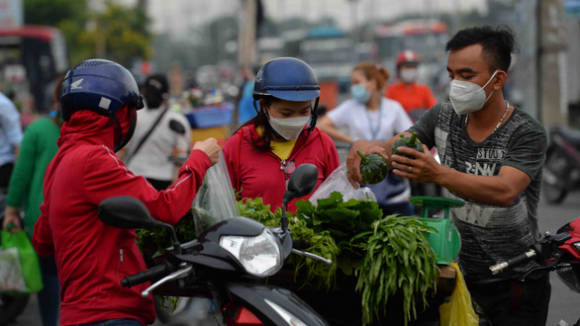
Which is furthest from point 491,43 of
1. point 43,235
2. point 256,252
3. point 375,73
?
point 375,73

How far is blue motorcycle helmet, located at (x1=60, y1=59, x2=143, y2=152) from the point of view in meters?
2.77

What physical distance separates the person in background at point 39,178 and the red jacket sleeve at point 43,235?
2056mm

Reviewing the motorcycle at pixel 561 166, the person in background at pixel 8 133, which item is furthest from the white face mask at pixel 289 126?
the motorcycle at pixel 561 166

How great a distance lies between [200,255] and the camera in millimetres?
2447

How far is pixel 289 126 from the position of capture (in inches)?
144

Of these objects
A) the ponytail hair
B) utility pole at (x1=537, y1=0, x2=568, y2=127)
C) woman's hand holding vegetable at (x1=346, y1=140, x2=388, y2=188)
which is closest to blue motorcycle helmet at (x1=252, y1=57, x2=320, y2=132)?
woman's hand holding vegetable at (x1=346, y1=140, x2=388, y2=188)

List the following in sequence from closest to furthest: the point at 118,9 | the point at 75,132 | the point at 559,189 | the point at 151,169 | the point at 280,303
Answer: the point at 280,303 → the point at 75,132 → the point at 151,169 → the point at 559,189 → the point at 118,9

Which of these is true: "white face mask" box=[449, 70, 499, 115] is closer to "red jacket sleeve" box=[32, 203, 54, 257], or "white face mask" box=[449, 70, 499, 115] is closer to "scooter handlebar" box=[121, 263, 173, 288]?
"scooter handlebar" box=[121, 263, 173, 288]

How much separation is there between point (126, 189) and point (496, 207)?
161 cm

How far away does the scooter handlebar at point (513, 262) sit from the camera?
8.76ft

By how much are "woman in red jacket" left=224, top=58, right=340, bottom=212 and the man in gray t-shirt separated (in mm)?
415

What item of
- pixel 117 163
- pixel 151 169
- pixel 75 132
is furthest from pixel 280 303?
pixel 151 169

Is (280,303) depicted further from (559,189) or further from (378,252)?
(559,189)

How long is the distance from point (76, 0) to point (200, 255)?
167 feet
